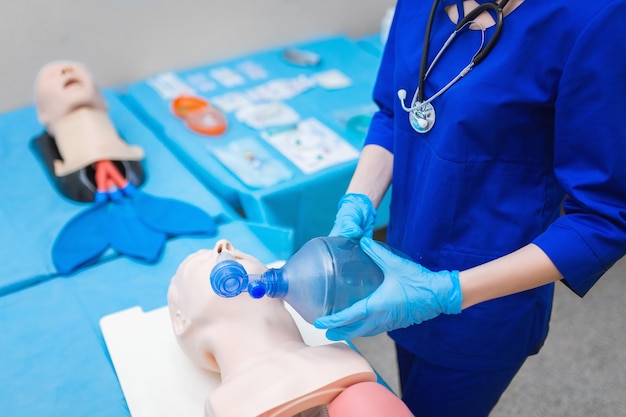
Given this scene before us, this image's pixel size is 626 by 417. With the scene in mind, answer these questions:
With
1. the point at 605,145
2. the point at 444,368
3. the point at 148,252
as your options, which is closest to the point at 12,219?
the point at 148,252

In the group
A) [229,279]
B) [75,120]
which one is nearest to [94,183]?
A: [75,120]

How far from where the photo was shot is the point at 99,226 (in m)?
1.41

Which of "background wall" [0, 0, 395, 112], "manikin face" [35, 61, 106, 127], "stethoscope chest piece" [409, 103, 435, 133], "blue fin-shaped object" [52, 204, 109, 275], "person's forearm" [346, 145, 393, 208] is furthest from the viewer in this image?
"background wall" [0, 0, 395, 112]

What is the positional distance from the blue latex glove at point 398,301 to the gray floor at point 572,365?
3.76 ft

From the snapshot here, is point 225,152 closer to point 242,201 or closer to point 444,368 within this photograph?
point 242,201

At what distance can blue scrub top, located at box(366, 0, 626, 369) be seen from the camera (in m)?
0.75

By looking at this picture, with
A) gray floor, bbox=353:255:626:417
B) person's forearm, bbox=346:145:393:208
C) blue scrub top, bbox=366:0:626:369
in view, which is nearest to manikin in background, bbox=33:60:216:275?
person's forearm, bbox=346:145:393:208

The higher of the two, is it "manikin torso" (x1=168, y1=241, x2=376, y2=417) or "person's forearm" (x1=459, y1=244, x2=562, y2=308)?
"person's forearm" (x1=459, y1=244, x2=562, y2=308)

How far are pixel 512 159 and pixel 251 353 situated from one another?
0.52 m

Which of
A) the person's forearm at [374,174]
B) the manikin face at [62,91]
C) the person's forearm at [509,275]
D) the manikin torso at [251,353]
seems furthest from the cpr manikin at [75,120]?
the person's forearm at [509,275]

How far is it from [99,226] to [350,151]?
770 millimetres

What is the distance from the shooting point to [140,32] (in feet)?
6.70

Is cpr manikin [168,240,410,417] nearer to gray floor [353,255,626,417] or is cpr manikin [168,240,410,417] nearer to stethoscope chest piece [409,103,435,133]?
stethoscope chest piece [409,103,435,133]

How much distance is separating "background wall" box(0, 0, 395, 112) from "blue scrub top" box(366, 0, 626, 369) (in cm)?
126
